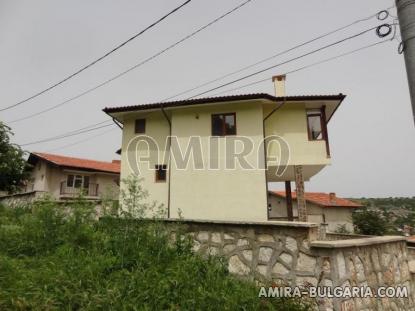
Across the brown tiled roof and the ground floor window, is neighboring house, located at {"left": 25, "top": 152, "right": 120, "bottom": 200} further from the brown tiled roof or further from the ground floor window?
the brown tiled roof

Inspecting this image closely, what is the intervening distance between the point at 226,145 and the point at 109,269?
28.1 ft

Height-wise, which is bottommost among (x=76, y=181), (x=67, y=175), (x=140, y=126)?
(x=76, y=181)

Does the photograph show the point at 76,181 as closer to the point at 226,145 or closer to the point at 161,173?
the point at 161,173

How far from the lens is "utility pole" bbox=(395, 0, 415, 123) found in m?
2.81

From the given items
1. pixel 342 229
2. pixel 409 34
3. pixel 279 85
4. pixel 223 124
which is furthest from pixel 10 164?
pixel 342 229

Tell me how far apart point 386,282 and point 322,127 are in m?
8.48

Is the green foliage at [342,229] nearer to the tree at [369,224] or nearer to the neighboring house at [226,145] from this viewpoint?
the tree at [369,224]

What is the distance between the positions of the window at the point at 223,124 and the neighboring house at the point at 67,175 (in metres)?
13.8

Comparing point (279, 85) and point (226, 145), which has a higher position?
point (279, 85)

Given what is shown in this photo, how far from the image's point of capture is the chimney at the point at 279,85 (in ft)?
43.8

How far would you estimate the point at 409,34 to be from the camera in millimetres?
2926

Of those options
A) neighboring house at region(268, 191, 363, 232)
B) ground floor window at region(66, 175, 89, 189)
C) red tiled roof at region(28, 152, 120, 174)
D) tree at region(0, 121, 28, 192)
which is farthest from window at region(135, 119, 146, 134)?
neighboring house at region(268, 191, 363, 232)

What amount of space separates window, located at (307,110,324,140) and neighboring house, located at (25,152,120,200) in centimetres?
1674

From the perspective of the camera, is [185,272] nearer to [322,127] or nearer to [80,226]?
[80,226]
